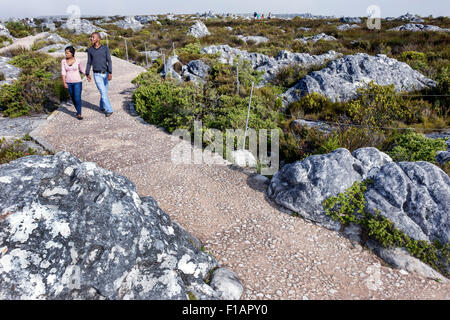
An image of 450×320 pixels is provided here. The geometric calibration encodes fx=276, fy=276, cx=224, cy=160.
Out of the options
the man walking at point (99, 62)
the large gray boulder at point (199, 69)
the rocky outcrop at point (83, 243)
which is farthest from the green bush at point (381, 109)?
the man walking at point (99, 62)

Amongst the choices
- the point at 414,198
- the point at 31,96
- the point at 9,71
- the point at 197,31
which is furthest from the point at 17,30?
the point at 414,198

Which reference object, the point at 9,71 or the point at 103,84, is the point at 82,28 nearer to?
the point at 9,71

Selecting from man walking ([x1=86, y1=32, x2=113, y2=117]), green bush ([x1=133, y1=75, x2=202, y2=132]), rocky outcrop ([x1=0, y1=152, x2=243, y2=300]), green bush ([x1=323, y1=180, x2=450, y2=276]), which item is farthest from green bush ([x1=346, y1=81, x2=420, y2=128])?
man walking ([x1=86, y1=32, x2=113, y2=117])

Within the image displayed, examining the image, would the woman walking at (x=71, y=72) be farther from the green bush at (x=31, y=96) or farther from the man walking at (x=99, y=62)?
the green bush at (x=31, y=96)

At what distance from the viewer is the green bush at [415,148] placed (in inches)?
204

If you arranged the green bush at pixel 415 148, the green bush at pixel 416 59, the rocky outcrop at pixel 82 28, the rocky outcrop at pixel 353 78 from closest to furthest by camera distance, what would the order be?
the green bush at pixel 415 148
the rocky outcrop at pixel 353 78
the green bush at pixel 416 59
the rocky outcrop at pixel 82 28

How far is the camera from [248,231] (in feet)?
13.8

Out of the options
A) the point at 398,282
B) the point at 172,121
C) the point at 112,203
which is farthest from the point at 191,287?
the point at 172,121

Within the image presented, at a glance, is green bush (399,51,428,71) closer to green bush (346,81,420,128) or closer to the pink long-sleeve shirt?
green bush (346,81,420,128)

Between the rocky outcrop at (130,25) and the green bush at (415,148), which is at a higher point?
the rocky outcrop at (130,25)

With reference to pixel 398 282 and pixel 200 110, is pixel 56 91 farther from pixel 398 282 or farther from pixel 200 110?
pixel 398 282

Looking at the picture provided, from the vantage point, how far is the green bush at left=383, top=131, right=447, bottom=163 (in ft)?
17.0

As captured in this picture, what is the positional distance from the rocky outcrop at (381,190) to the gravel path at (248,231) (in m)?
0.22

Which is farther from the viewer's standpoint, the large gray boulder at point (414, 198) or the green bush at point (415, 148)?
the green bush at point (415, 148)
